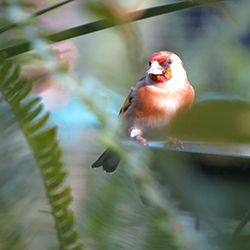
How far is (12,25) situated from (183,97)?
0.44 m

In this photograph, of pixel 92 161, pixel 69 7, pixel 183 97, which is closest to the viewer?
pixel 92 161

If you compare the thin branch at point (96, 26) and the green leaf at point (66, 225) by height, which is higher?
the thin branch at point (96, 26)

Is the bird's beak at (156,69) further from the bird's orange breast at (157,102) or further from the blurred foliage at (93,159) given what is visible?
the blurred foliage at (93,159)

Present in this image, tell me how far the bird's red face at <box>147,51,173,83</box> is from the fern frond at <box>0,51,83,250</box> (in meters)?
0.46

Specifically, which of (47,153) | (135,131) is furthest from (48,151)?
(135,131)

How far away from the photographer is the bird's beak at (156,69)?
68 centimetres

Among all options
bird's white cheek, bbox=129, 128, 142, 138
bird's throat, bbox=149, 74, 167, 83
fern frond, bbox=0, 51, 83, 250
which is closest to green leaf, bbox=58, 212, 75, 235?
fern frond, bbox=0, 51, 83, 250

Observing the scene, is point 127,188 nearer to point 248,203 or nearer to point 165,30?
point 248,203

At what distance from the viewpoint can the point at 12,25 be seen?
0.32 metres

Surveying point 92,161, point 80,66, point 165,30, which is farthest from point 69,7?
point 92,161

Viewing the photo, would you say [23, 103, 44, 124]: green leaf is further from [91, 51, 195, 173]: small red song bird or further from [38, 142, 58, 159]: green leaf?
[91, 51, 195, 173]: small red song bird

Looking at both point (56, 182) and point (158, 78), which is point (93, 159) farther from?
point (158, 78)

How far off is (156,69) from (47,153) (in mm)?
503

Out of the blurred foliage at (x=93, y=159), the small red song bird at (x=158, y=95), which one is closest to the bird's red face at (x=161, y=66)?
the small red song bird at (x=158, y=95)
